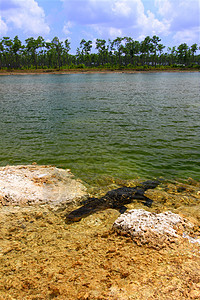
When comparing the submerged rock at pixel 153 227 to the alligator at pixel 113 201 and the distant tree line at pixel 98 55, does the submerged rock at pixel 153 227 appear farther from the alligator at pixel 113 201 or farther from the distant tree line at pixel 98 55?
the distant tree line at pixel 98 55

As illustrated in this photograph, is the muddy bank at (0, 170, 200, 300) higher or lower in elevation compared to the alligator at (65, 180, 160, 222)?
higher

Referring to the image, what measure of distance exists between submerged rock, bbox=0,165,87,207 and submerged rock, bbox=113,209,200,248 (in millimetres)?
2450

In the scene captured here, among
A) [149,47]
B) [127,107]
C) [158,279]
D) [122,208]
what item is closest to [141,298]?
[158,279]

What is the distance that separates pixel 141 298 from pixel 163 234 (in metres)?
1.61

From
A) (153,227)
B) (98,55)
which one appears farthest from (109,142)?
(98,55)

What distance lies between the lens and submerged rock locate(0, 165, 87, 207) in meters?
6.53

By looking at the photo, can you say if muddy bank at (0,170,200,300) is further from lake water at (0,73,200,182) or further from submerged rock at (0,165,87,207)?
lake water at (0,73,200,182)

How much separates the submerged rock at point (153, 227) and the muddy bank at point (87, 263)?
140mm

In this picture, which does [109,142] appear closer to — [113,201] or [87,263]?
[113,201]

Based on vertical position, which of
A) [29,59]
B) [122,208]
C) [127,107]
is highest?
[29,59]

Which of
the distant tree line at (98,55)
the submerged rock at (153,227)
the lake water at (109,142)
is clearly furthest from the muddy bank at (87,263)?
the distant tree line at (98,55)

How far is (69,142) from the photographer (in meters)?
13.2

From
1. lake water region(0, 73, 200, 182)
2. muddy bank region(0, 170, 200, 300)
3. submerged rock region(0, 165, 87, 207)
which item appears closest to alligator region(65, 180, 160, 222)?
muddy bank region(0, 170, 200, 300)

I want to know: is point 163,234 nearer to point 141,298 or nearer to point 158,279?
point 158,279
